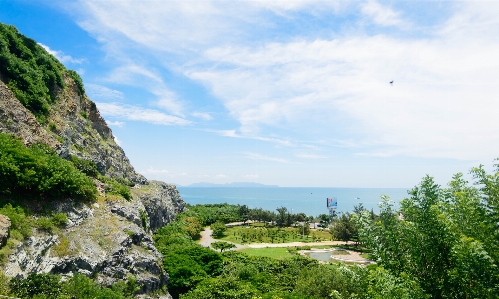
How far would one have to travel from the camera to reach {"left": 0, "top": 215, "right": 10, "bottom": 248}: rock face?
14.2 metres

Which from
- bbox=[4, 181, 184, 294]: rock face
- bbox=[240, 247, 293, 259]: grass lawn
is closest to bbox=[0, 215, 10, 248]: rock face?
bbox=[4, 181, 184, 294]: rock face

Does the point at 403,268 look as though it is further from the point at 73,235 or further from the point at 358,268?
the point at 73,235

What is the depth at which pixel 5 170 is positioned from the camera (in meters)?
17.3

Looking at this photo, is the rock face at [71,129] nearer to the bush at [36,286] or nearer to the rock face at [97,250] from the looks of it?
the rock face at [97,250]

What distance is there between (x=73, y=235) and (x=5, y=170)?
570 centimetres

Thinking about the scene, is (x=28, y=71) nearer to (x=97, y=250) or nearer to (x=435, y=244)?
(x=97, y=250)

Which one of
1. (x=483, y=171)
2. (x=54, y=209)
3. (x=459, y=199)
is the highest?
(x=483, y=171)

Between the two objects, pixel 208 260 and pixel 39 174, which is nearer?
pixel 39 174

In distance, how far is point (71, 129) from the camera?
33.1 m

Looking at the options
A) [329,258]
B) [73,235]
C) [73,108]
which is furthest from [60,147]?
[329,258]

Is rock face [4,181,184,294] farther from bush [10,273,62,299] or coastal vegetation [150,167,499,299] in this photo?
coastal vegetation [150,167,499,299]

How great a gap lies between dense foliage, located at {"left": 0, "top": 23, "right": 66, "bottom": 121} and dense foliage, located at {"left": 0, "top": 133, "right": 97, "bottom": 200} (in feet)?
31.4

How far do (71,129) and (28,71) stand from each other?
7341 millimetres

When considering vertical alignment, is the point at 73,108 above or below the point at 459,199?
above
